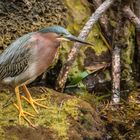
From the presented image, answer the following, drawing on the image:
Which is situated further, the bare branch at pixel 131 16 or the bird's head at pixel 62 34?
the bare branch at pixel 131 16

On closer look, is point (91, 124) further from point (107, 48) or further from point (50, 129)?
point (107, 48)

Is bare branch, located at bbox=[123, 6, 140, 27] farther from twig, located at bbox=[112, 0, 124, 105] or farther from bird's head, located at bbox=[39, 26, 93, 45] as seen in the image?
bird's head, located at bbox=[39, 26, 93, 45]

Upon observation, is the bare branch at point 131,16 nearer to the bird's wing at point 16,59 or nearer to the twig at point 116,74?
the twig at point 116,74

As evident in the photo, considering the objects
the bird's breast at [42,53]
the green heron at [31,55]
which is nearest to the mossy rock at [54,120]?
the green heron at [31,55]

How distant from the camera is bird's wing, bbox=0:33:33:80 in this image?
4.61 metres

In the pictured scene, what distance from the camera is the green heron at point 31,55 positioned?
14.9 ft

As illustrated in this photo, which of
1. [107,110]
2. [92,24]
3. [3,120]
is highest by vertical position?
[92,24]

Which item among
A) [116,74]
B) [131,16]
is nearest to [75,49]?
[116,74]

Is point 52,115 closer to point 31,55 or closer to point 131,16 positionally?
point 31,55

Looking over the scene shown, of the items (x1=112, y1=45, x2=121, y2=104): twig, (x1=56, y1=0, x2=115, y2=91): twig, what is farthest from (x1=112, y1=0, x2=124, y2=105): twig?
(x1=56, y1=0, x2=115, y2=91): twig

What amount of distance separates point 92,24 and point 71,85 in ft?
2.33

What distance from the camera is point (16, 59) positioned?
468 cm

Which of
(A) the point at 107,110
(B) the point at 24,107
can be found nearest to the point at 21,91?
(B) the point at 24,107

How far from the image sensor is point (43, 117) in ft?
15.6
